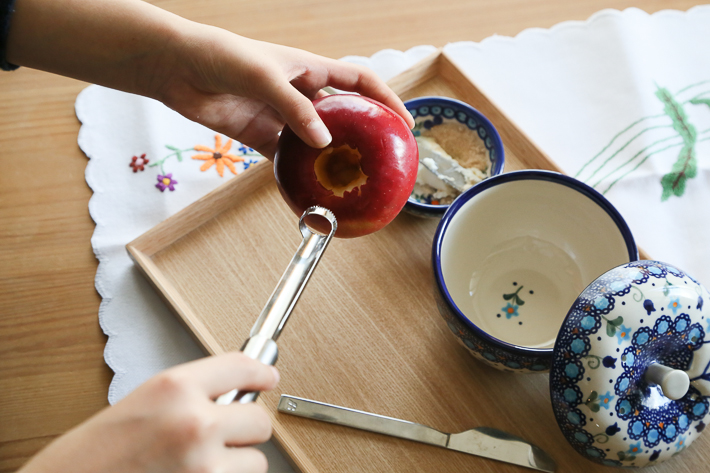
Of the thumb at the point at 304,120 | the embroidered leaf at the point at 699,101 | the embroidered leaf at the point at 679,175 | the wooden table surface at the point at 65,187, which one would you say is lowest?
the wooden table surface at the point at 65,187

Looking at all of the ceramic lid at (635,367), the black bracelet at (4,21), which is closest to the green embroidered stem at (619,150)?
the ceramic lid at (635,367)

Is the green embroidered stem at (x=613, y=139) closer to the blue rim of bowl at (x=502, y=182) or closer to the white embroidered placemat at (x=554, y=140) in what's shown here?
the white embroidered placemat at (x=554, y=140)

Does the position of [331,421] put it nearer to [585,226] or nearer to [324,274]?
[324,274]

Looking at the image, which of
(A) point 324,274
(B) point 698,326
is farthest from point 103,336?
(B) point 698,326

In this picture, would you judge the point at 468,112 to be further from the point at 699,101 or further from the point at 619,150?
the point at 699,101

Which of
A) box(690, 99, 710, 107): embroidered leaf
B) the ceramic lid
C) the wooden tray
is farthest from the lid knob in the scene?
box(690, 99, 710, 107): embroidered leaf

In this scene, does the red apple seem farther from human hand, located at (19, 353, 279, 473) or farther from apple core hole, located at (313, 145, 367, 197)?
human hand, located at (19, 353, 279, 473)

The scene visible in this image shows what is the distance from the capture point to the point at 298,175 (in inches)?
20.5

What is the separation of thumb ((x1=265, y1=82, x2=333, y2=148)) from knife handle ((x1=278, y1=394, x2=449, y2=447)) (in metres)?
0.28

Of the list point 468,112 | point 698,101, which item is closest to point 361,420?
point 468,112

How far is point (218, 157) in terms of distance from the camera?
771 mm

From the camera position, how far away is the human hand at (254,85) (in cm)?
53

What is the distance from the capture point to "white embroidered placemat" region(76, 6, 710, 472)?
0.67 m

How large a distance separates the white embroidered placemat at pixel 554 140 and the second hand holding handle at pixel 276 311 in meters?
0.28
